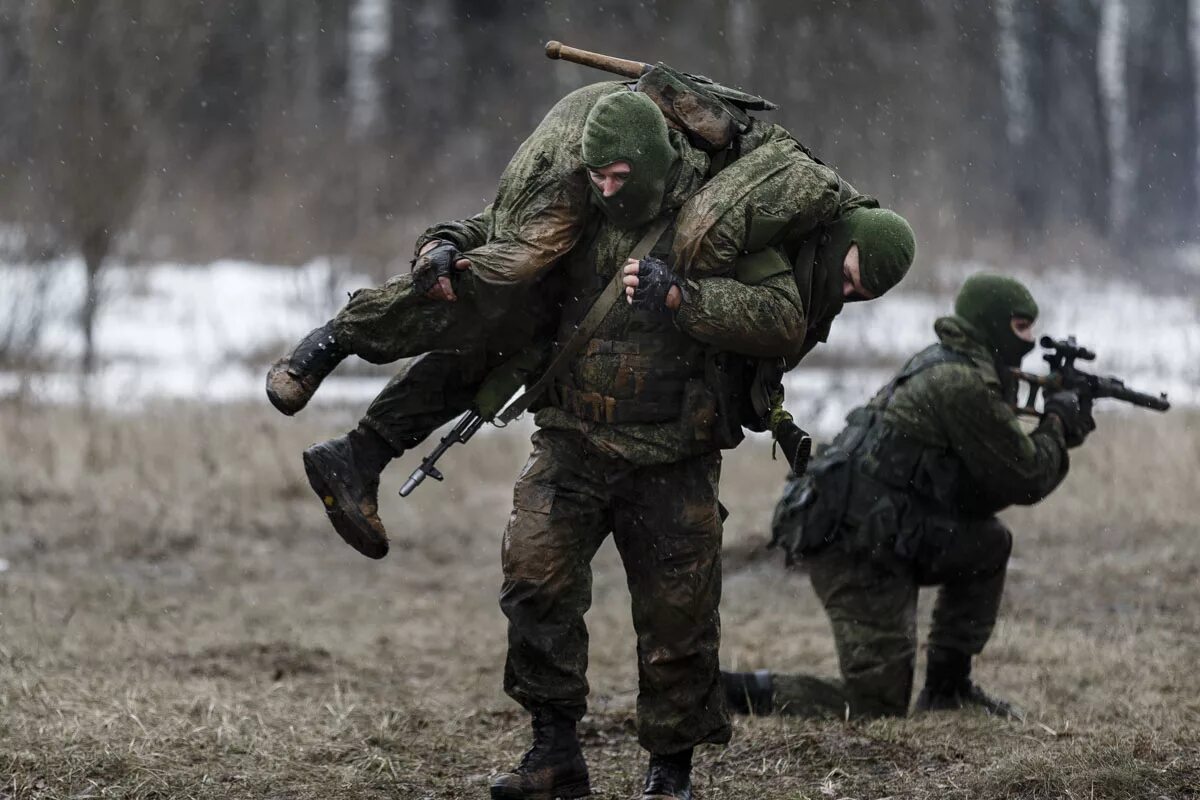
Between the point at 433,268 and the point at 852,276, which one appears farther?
the point at 852,276

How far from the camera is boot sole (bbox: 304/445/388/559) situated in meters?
4.19

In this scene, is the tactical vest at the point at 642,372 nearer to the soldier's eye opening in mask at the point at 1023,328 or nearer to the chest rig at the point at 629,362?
the chest rig at the point at 629,362

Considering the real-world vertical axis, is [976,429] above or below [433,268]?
below

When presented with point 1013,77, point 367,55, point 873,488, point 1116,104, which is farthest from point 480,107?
point 873,488

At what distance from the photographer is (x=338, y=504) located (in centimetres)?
420

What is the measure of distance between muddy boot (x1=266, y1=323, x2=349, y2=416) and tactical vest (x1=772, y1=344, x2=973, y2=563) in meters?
2.36

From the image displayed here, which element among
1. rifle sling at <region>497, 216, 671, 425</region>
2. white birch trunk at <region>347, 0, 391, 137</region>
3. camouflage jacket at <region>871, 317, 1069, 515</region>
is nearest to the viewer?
rifle sling at <region>497, 216, 671, 425</region>

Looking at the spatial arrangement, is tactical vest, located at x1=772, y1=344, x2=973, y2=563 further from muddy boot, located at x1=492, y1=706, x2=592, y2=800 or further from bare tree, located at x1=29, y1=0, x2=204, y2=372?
bare tree, located at x1=29, y1=0, x2=204, y2=372

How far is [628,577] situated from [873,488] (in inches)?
76.3

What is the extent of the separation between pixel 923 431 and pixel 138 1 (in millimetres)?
12017

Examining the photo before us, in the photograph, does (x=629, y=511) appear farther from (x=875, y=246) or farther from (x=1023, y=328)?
(x=1023, y=328)

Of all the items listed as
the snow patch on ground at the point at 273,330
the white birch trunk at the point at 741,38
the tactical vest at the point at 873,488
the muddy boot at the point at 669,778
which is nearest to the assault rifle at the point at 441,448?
the muddy boot at the point at 669,778

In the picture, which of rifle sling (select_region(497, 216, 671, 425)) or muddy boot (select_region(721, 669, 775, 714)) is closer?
rifle sling (select_region(497, 216, 671, 425))

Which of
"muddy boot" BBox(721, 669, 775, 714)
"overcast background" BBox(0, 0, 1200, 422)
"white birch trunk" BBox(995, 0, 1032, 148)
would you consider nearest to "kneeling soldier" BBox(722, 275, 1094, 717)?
"muddy boot" BBox(721, 669, 775, 714)
